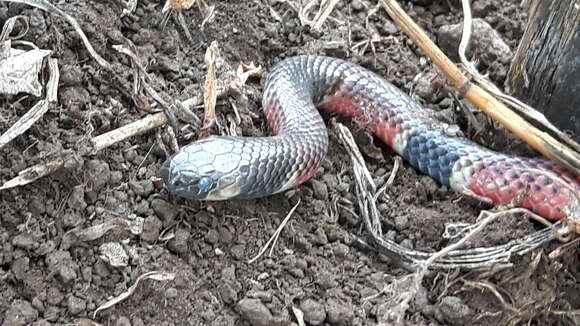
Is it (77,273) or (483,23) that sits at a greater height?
(483,23)

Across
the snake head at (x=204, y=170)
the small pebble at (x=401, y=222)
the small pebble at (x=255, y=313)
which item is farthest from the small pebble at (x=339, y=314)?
the snake head at (x=204, y=170)

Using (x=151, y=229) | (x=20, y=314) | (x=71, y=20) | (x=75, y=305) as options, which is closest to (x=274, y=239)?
(x=151, y=229)

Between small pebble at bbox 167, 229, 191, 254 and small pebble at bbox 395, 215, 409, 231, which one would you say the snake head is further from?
small pebble at bbox 395, 215, 409, 231

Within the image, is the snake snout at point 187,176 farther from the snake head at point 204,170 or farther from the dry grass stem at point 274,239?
the dry grass stem at point 274,239

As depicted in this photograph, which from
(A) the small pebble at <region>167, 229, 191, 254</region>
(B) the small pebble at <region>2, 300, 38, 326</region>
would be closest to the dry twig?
(A) the small pebble at <region>167, 229, 191, 254</region>

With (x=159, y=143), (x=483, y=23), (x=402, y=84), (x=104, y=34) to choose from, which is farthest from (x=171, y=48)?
(x=483, y=23)

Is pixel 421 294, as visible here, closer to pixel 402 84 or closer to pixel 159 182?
pixel 159 182

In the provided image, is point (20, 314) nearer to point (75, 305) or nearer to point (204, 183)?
point (75, 305)
